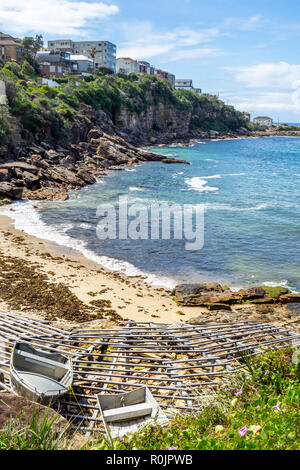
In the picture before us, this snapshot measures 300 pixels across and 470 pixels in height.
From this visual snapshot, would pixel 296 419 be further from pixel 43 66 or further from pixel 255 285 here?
pixel 43 66

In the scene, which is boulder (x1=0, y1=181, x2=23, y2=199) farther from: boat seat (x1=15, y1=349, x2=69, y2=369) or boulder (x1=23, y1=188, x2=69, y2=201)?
boat seat (x1=15, y1=349, x2=69, y2=369)

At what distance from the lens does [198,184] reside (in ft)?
135

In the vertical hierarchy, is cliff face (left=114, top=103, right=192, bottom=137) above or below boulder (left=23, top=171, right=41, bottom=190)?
above

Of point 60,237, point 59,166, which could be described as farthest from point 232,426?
point 59,166

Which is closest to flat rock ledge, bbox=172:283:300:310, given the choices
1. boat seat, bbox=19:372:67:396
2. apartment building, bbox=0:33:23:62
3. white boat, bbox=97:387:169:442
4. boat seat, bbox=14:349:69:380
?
boat seat, bbox=14:349:69:380

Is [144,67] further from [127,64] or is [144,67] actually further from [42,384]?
[42,384]

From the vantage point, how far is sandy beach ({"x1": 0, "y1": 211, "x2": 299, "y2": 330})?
38.7ft

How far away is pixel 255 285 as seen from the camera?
15.7 m

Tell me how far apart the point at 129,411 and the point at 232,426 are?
6.57 ft

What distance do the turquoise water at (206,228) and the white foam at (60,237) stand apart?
5 cm
